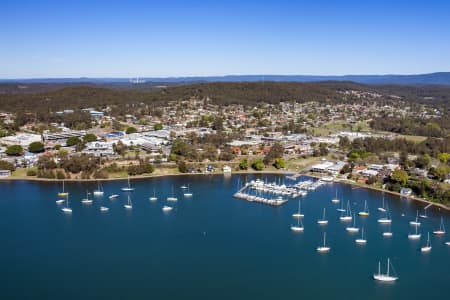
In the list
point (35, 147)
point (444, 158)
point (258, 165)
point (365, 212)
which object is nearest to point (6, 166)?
point (35, 147)

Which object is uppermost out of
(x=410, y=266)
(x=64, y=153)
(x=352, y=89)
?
(x=352, y=89)

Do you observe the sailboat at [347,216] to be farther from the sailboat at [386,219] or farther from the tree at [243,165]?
the tree at [243,165]

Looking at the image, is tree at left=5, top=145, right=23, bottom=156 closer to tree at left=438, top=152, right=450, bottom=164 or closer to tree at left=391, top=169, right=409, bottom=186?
tree at left=391, top=169, right=409, bottom=186

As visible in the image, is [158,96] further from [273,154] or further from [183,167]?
[183,167]

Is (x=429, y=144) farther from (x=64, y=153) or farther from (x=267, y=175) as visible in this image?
(x=64, y=153)

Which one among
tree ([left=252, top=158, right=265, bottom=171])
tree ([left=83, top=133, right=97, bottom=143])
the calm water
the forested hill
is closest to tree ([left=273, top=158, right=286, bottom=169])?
tree ([left=252, top=158, right=265, bottom=171])

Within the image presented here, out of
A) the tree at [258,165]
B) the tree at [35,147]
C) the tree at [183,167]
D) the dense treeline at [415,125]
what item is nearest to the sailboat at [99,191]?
the tree at [183,167]

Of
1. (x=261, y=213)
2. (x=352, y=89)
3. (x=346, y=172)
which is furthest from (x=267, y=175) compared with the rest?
(x=352, y=89)

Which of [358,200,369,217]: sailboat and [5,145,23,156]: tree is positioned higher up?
[5,145,23,156]: tree
